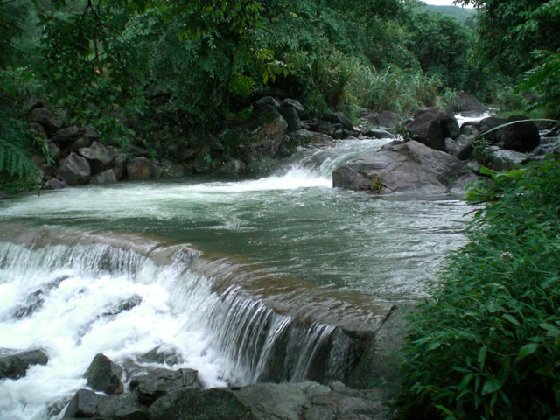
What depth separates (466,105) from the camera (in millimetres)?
26625

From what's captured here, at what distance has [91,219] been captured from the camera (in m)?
9.88

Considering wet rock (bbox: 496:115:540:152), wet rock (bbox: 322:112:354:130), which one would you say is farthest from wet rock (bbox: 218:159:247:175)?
wet rock (bbox: 496:115:540:152)

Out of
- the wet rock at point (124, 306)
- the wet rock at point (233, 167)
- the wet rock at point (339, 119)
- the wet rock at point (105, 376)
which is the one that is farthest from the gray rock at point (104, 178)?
the wet rock at point (105, 376)

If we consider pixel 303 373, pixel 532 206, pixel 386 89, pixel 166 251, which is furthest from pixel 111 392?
pixel 386 89

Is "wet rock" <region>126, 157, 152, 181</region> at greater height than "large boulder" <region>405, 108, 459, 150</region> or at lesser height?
lesser

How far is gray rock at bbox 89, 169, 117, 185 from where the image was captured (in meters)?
15.7

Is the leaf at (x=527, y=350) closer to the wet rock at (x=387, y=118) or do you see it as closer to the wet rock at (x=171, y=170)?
the wet rock at (x=171, y=170)

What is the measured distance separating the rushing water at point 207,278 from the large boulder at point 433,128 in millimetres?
3800

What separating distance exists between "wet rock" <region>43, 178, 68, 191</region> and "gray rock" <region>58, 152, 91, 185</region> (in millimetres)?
254

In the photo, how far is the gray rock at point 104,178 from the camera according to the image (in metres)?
15.7

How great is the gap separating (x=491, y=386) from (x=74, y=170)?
14.4 meters

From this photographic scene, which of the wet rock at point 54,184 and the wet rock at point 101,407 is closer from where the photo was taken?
the wet rock at point 101,407

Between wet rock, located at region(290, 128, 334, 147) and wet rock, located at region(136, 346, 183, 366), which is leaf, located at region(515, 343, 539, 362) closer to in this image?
wet rock, located at region(136, 346, 183, 366)

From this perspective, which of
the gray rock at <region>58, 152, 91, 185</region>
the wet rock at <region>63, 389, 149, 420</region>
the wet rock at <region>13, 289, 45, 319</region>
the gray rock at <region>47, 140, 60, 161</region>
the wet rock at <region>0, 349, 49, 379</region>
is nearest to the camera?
the wet rock at <region>63, 389, 149, 420</region>
